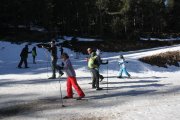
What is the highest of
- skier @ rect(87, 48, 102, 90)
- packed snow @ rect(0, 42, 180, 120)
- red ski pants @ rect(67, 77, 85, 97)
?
skier @ rect(87, 48, 102, 90)

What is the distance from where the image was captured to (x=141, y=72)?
95.8 ft

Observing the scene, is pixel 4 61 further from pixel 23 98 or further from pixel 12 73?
pixel 23 98

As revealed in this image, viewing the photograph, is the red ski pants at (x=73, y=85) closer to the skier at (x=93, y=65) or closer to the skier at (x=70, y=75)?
the skier at (x=70, y=75)

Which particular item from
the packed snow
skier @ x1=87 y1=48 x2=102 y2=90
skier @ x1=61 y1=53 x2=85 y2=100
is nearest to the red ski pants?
skier @ x1=61 y1=53 x2=85 y2=100

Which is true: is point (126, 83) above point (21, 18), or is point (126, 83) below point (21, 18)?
below

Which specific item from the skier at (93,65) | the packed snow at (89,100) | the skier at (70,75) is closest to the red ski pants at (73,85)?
the skier at (70,75)

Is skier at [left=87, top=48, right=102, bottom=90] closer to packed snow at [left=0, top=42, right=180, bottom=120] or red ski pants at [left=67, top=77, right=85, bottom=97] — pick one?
packed snow at [left=0, top=42, right=180, bottom=120]

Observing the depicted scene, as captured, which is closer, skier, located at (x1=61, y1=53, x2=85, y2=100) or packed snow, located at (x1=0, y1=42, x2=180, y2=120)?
packed snow, located at (x1=0, y1=42, x2=180, y2=120)

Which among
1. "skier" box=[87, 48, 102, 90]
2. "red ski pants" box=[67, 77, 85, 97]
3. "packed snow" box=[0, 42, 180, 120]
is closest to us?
"packed snow" box=[0, 42, 180, 120]

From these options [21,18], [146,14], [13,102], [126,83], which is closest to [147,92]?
[126,83]

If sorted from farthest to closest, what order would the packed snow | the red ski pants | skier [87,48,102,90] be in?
skier [87,48,102,90] → the red ski pants → the packed snow

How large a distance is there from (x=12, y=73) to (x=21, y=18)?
2348 cm

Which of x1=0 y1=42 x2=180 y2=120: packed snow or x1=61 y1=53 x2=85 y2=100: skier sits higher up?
x1=61 y1=53 x2=85 y2=100: skier

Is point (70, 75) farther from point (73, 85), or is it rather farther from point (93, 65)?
point (93, 65)
